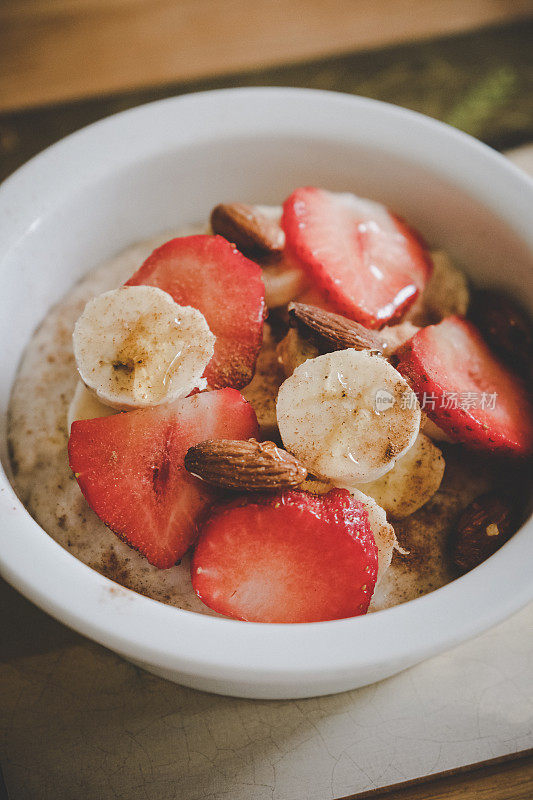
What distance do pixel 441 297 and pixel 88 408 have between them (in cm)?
54

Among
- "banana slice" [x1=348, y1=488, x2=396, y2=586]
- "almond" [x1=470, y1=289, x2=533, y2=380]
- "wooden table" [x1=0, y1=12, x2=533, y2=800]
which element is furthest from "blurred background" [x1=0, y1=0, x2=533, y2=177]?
"banana slice" [x1=348, y1=488, x2=396, y2=586]

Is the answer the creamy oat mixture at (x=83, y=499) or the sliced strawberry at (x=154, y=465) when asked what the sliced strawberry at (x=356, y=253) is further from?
the sliced strawberry at (x=154, y=465)

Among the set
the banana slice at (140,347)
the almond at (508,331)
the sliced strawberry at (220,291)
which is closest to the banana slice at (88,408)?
the banana slice at (140,347)

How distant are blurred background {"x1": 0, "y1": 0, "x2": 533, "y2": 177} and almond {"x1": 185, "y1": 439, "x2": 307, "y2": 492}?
859 millimetres

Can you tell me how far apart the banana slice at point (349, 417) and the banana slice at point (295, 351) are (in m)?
0.05

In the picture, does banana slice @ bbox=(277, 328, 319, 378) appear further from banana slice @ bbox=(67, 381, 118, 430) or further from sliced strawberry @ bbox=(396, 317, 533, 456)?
banana slice @ bbox=(67, 381, 118, 430)

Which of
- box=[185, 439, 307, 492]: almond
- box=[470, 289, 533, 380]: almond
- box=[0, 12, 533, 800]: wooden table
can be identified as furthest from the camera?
box=[0, 12, 533, 800]: wooden table

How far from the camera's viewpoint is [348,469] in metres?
0.78

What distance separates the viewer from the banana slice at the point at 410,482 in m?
0.84

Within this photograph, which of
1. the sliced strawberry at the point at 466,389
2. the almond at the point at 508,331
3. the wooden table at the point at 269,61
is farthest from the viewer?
the wooden table at the point at 269,61

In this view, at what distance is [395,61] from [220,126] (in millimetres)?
642

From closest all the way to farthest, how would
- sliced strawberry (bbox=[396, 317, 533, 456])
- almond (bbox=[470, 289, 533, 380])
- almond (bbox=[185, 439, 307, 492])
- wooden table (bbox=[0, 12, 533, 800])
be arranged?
almond (bbox=[185, 439, 307, 492]) → sliced strawberry (bbox=[396, 317, 533, 456]) → almond (bbox=[470, 289, 533, 380]) → wooden table (bbox=[0, 12, 533, 800])

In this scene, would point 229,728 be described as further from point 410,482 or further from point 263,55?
point 263,55

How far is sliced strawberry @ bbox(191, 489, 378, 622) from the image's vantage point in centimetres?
74
